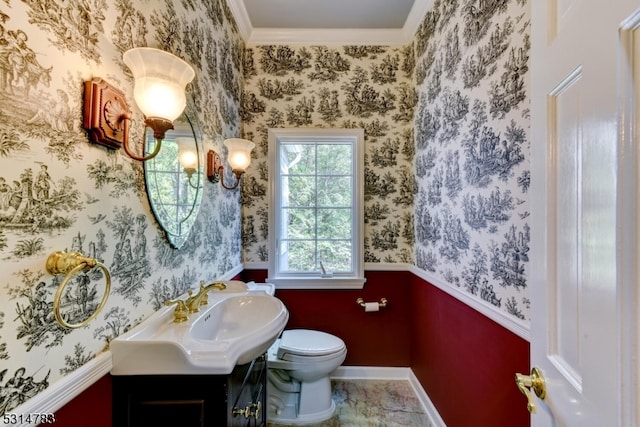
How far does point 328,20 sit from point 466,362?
2.39 metres

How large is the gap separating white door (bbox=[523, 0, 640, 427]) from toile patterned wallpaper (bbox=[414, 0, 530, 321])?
14.9 inches

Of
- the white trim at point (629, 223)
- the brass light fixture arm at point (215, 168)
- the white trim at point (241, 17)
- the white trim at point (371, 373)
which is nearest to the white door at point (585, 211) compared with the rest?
the white trim at point (629, 223)

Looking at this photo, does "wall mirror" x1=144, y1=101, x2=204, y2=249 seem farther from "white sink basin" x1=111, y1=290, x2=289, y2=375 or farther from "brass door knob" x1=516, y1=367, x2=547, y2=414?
"brass door knob" x1=516, y1=367, x2=547, y2=414

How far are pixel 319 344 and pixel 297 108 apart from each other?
1.76 metres

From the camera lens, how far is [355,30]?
→ 84.8 inches

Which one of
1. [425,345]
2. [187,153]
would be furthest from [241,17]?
[425,345]

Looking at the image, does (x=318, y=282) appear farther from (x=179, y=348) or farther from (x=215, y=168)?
(x=179, y=348)

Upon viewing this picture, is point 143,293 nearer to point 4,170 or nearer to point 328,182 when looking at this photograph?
point 4,170

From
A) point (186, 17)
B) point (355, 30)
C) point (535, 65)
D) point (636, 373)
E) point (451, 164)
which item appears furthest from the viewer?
point (355, 30)

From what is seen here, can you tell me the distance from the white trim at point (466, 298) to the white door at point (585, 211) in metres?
0.35

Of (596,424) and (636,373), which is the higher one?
(636,373)

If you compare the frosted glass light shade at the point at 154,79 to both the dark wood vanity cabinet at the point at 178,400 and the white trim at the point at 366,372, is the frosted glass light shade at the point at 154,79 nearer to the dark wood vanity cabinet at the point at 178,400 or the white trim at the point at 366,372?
the dark wood vanity cabinet at the point at 178,400

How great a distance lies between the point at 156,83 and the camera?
A: 760 millimetres

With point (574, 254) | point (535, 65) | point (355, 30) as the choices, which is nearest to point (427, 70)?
point (355, 30)
